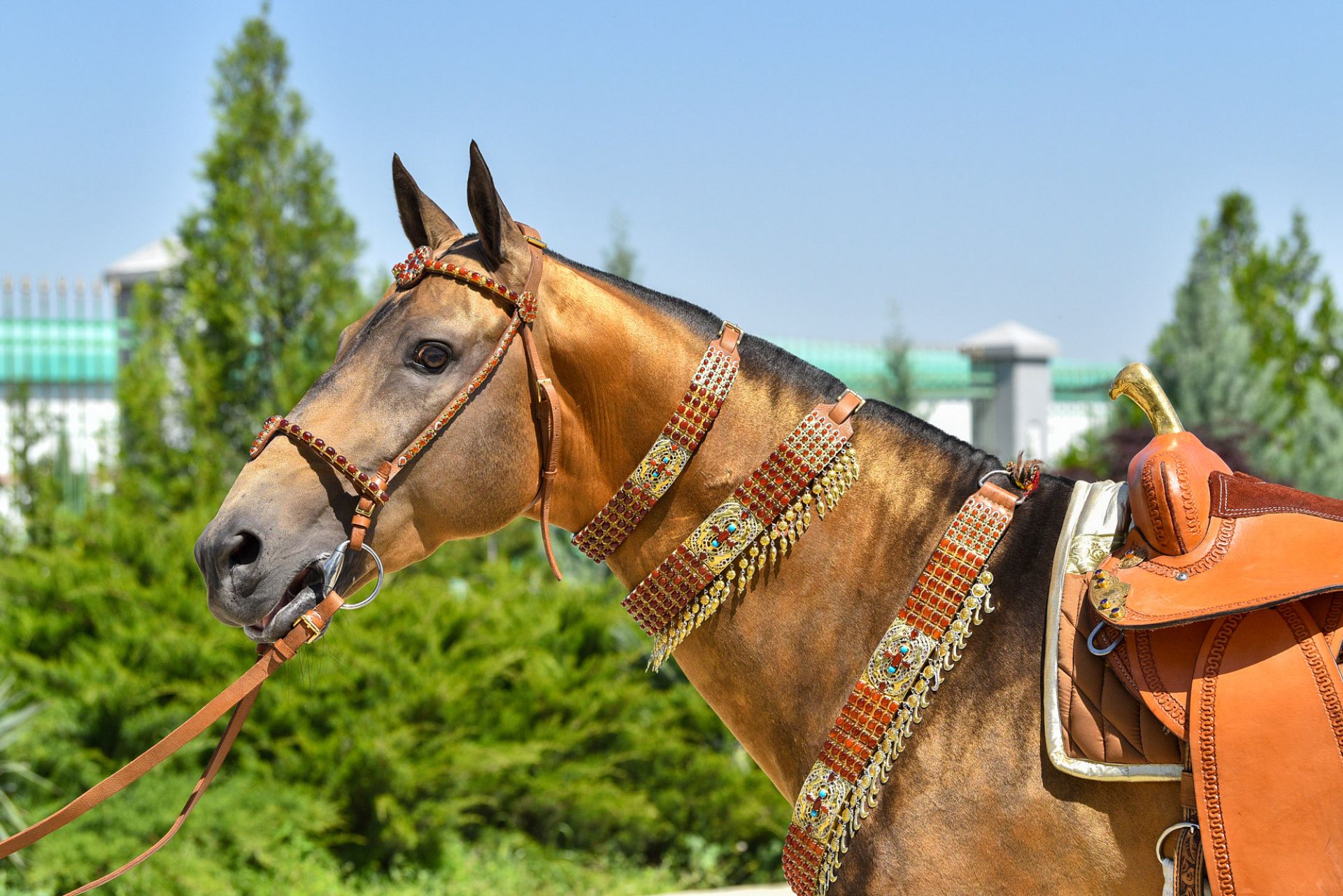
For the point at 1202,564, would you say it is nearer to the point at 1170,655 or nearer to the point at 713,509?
the point at 1170,655

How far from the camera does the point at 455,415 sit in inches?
72.8

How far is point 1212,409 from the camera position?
10.3m

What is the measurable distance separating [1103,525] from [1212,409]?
9635 mm

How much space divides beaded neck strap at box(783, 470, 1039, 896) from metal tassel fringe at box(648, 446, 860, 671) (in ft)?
0.68

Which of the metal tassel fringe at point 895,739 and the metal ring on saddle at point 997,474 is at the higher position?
the metal ring on saddle at point 997,474

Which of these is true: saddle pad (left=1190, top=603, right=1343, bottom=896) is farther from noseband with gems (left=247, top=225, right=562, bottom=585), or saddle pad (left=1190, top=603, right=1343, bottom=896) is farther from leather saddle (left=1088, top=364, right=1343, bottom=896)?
noseband with gems (left=247, top=225, right=562, bottom=585)

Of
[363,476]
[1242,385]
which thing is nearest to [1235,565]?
[363,476]

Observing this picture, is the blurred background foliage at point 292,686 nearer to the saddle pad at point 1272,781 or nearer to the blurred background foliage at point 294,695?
the blurred background foliage at point 294,695

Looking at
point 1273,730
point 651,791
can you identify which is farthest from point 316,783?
point 1273,730

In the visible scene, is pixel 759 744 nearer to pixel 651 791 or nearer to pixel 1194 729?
pixel 1194 729

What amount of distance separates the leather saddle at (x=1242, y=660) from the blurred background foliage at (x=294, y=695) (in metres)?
3.65

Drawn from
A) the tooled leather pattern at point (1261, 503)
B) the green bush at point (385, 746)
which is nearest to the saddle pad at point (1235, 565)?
the tooled leather pattern at point (1261, 503)

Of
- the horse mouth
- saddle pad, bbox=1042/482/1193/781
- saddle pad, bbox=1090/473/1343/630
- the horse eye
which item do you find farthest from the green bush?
saddle pad, bbox=1090/473/1343/630

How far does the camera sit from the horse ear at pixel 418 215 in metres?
2.02
